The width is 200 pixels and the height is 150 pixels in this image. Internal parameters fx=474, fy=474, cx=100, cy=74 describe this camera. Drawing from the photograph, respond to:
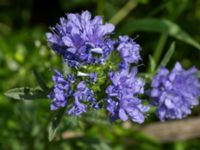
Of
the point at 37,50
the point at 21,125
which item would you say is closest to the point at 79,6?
Result: the point at 37,50

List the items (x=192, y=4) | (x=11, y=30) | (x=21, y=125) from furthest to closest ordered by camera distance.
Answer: (x=11, y=30)
(x=192, y=4)
(x=21, y=125)

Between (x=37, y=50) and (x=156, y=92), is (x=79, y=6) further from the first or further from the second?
(x=156, y=92)

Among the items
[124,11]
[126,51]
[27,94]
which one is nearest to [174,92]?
[126,51]

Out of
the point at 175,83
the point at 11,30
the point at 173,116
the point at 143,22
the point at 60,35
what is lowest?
the point at 173,116

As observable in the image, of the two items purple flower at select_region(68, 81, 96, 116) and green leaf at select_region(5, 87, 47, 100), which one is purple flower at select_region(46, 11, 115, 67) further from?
green leaf at select_region(5, 87, 47, 100)

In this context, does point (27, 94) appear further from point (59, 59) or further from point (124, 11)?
point (124, 11)

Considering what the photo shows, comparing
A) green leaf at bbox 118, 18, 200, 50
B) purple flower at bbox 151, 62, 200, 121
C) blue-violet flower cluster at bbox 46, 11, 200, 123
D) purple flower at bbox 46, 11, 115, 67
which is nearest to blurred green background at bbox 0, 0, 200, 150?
green leaf at bbox 118, 18, 200, 50
